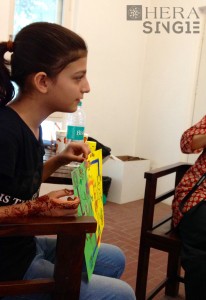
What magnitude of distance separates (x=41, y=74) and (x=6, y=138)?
21cm

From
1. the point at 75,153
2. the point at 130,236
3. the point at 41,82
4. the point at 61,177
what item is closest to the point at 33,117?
the point at 41,82

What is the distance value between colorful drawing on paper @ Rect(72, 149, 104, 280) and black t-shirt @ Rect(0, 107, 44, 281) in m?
0.13

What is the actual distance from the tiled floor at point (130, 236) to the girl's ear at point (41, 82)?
152 centimetres

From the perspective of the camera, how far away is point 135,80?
13.5 ft

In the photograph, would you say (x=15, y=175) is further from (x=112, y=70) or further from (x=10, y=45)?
(x=112, y=70)

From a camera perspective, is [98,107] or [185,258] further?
[98,107]

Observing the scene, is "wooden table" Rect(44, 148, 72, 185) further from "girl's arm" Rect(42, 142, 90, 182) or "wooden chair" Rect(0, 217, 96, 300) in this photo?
"wooden chair" Rect(0, 217, 96, 300)

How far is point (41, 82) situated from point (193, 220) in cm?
93

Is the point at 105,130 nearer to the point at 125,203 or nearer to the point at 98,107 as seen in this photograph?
the point at 98,107

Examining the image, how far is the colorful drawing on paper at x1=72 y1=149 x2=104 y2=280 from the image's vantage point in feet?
3.38

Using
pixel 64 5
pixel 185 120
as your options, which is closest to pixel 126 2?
pixel 64 5

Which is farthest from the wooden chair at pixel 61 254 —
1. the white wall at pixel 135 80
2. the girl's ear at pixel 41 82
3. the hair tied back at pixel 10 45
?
the white wall at pixel 135 80

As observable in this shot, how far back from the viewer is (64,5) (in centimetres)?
328

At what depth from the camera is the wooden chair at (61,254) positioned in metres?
0.85
